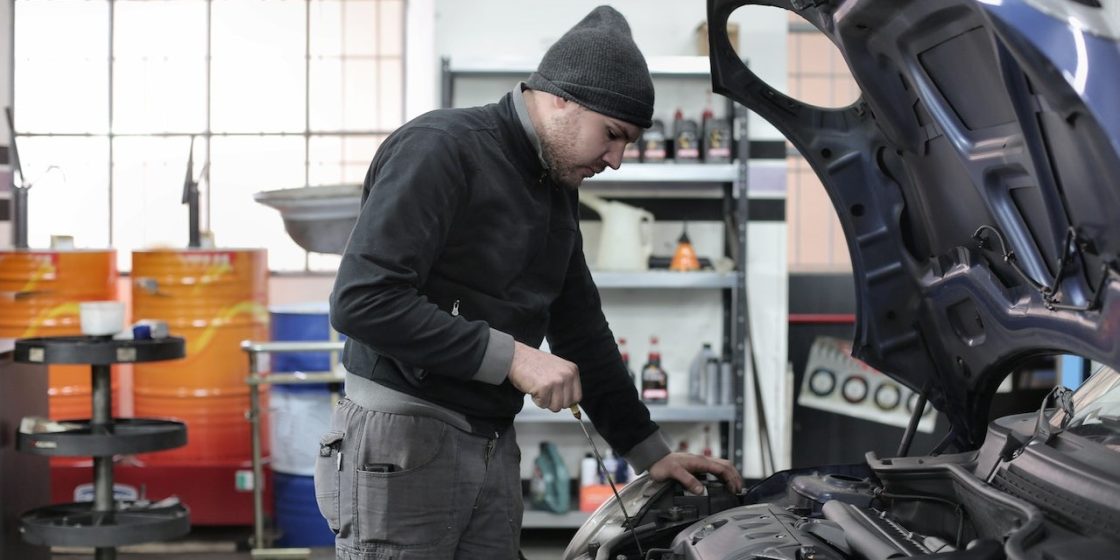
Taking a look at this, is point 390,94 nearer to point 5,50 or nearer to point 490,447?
point 5,50

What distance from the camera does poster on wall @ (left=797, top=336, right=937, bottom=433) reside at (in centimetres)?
512

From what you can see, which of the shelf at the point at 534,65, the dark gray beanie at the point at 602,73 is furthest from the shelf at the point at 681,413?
the dark gray beanie at the point at 602,73

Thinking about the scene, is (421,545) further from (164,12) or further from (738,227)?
(164,12)

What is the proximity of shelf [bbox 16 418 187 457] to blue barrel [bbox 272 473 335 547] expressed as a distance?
927mm

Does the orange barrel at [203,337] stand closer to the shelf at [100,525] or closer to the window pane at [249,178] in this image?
the shelf at [100,525]

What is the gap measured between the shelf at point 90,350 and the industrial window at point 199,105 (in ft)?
10.1

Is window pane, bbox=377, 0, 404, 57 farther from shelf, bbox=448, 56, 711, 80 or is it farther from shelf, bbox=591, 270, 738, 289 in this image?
shelf, bbox=591, 270, 738, 289

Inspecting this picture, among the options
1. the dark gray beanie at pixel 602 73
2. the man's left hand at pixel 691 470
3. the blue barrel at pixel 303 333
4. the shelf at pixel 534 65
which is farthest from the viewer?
the blue barrel at pixel 303 333

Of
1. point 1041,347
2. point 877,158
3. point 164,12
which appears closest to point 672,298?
point 877,158

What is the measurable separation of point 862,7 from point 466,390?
866 mm

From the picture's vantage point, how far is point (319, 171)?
→ 6.84m

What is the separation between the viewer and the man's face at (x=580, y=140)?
1.77 m

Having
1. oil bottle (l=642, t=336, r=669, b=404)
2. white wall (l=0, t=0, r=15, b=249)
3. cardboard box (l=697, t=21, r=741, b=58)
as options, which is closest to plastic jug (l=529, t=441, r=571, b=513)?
oil bottle (l=642, t=336, r=669, b=404)

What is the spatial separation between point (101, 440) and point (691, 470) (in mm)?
2335
